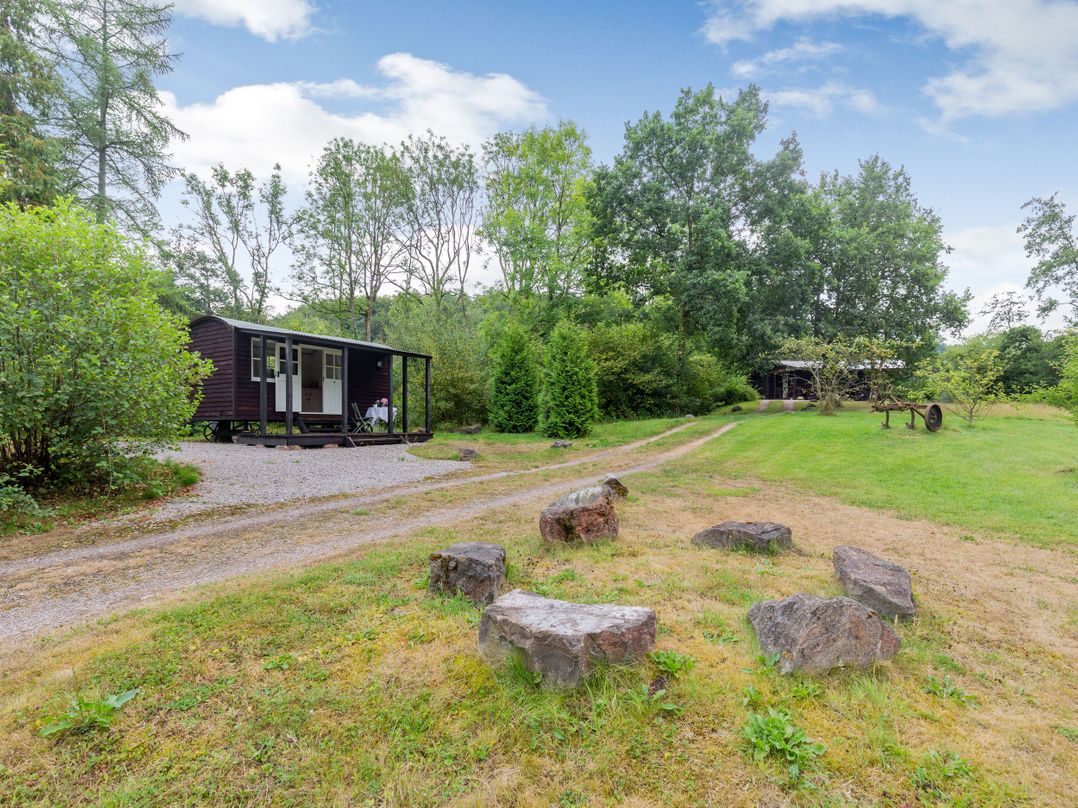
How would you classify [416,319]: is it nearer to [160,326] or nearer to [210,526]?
[160,326]

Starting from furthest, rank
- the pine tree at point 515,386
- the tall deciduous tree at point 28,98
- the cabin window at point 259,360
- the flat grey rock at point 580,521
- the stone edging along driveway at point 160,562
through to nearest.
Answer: the pine tree at point 515,386
the cabin window at point 259,360
the tall deciduous tree at point 28,98
the flat grey rock at point 580,521
the stone edging along driveway at point 160,562

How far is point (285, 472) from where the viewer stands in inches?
392

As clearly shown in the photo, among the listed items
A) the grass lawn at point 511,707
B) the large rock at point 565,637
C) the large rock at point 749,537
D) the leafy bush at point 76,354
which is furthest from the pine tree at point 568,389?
the large rock at point 565,637

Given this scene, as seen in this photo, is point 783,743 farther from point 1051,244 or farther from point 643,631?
point 1051,244

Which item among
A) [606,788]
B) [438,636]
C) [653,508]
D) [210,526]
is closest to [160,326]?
[210,526]

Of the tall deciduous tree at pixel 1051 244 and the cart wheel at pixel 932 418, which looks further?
the tall deciduous tree at pixel 1051 244

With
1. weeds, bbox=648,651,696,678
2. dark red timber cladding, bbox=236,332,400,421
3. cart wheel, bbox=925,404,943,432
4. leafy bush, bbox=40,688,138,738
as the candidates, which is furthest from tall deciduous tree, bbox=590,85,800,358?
leafy bush, bbox=40,688,138,738

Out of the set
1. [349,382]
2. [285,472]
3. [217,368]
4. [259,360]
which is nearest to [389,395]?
[349,382]

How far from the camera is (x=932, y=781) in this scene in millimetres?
2064

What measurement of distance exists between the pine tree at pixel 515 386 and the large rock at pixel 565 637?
1714cm

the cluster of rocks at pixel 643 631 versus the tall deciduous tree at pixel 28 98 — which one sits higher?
the tall deciduous tree at pixel 28 98

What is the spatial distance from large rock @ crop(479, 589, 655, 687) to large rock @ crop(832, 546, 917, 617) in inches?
74.1

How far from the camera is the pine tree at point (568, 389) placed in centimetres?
1842

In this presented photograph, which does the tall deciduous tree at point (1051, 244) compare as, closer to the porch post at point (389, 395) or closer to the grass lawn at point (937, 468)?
the grass lawn at point (937, 468)
